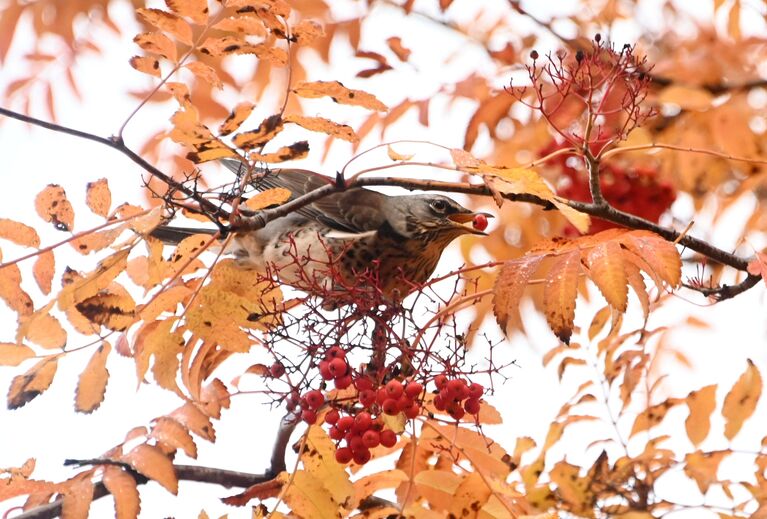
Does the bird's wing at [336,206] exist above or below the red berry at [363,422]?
above

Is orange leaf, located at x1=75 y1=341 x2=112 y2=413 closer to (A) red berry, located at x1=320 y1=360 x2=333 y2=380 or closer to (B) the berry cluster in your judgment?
(A) red berry, located at x1=320 y1=360 x2=333 y2=380

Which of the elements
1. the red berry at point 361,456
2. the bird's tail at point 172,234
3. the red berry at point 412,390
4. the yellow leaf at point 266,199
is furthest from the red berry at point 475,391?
the bird's tail at point 172,234

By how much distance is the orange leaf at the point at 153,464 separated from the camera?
196cm

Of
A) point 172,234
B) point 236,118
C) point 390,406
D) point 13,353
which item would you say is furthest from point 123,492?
point 172,234

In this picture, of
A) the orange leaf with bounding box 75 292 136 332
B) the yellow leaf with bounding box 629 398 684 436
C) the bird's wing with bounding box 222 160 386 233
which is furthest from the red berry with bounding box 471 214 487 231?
the orange leaf with bounding box 75 292 136 332

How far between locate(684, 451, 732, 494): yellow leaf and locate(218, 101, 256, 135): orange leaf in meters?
1.51

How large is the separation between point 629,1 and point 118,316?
2968mm

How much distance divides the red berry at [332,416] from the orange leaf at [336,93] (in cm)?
69

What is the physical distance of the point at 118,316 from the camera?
1.85 meters

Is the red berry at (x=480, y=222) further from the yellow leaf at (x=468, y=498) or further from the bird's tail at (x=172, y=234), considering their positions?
the yellow leaf at (x=468, y=498)

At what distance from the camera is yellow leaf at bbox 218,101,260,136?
6.10ft

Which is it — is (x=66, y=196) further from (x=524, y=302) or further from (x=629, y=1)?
(x=629, y=1)

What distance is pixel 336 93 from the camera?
190 centimetres

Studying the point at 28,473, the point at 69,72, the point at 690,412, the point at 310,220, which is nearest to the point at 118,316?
the point at 28,473
